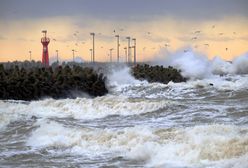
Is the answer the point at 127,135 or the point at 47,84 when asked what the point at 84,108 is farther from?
Answer: the point at 127,135

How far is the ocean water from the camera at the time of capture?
11945 millimetres

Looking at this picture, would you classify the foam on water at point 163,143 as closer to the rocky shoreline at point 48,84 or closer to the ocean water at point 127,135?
the ocean water at point 127,135

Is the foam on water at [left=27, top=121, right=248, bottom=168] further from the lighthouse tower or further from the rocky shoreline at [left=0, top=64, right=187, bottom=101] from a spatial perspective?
the lighthouse tower

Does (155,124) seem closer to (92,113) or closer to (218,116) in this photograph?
(218,116)

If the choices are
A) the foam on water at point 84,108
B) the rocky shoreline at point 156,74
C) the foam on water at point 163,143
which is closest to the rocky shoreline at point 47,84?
the foam on water at point 84,108

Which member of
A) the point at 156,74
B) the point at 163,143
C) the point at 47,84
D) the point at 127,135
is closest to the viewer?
the point at 163,143

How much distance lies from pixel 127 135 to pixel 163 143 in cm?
137

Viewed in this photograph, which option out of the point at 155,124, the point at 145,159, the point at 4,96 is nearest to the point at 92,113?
the point at 155,124

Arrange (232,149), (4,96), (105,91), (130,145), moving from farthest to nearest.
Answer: (105,91), (4,96), (130,145), (232,149)

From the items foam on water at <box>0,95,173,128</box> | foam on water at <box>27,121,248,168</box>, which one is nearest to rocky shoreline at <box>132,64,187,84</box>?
foam on water at <box>0,95,173,128</box>

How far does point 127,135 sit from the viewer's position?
14.5 m

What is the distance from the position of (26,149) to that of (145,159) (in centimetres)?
380

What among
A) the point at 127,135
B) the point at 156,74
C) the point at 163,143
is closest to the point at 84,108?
the point at 127,135

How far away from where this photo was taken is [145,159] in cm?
1223
